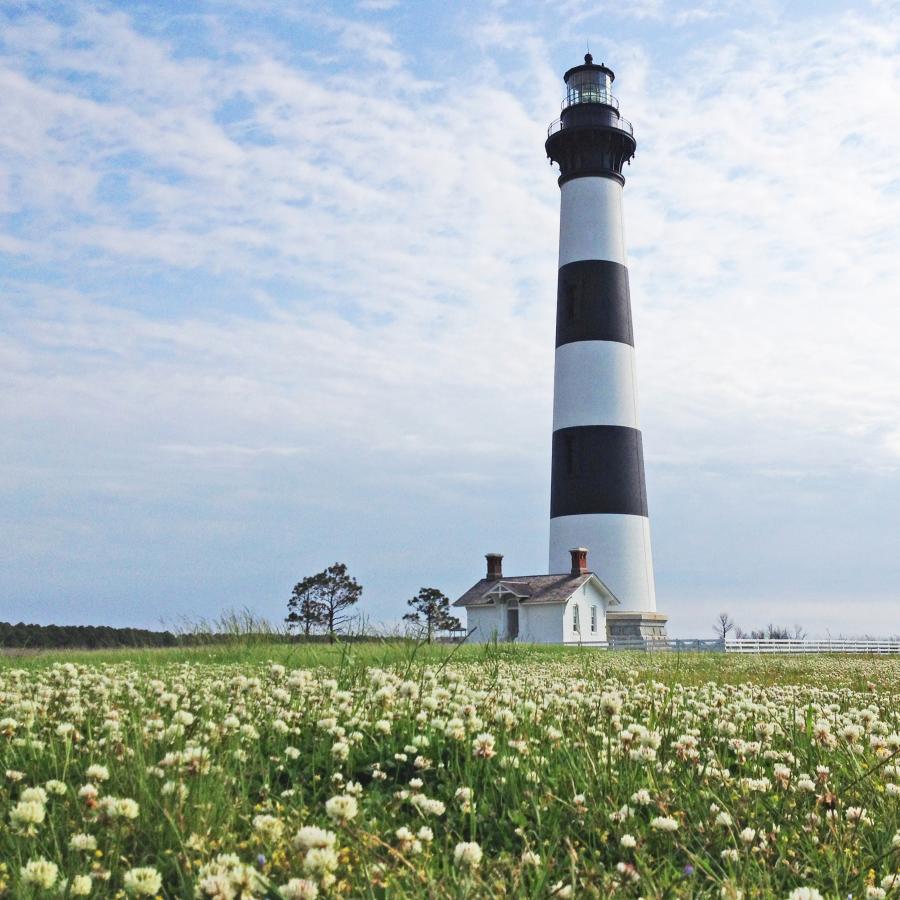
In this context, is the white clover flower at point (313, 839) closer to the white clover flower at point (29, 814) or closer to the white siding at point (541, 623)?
the white clover flower at point (29, 814)

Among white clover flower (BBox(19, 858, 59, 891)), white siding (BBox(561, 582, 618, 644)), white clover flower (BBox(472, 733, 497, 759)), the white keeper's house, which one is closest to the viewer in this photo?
white clover flower (BBox(19, 858, 59, 891))

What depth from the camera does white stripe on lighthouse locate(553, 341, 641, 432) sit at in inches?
1547

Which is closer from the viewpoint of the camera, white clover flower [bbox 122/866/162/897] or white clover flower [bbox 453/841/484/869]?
white clover flower [bbox 122/866/162/897]

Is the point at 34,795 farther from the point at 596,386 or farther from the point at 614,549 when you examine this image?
the point at 614,549

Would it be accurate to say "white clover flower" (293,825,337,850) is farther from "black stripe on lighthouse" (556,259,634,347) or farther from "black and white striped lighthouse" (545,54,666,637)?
"black stripe on lighthouse" (556,259,634,347)

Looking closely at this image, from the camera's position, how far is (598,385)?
3944 cm

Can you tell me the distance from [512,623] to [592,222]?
1965 centimetres

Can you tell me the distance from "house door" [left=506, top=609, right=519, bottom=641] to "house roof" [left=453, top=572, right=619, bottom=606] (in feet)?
3.27

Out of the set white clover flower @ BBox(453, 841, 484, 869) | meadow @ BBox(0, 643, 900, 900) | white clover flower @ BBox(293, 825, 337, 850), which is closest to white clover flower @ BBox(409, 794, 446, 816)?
meadow @ BBox(0, 643, 900, 900)

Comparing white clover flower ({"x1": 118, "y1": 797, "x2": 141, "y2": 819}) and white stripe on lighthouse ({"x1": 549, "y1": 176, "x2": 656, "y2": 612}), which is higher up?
white stripe on lighthouse ({"x1": 549, "y1": 176, "x2": 656, "y2": 612})

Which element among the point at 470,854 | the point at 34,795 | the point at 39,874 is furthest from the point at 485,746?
the point at 39,874

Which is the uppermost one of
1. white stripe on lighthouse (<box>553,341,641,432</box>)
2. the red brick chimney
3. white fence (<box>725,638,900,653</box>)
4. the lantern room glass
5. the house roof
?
the lantern room glass

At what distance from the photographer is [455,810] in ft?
15.8

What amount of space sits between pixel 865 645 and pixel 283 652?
39.4m
